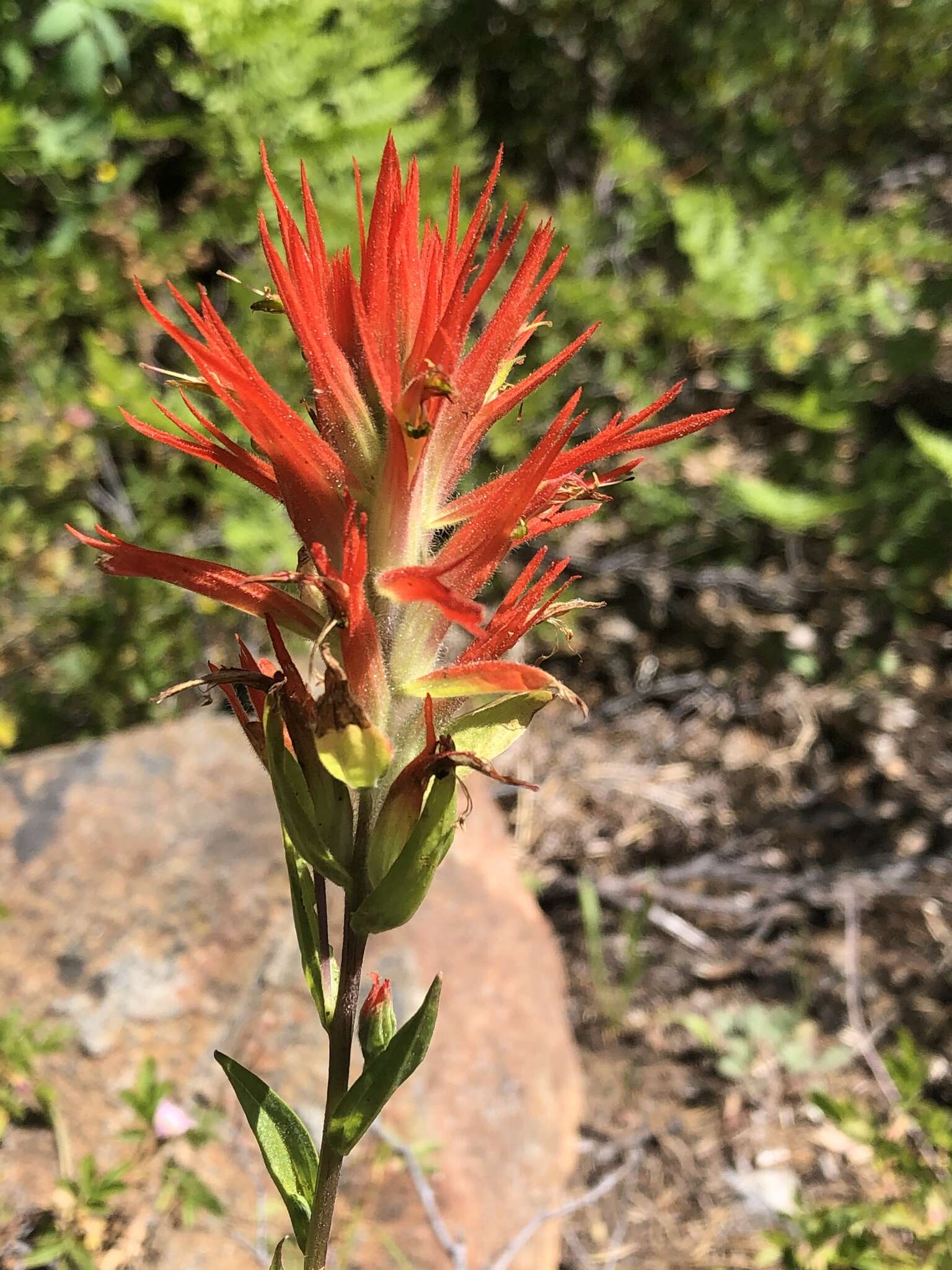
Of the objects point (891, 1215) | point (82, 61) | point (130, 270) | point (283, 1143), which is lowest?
point (891, 1215)

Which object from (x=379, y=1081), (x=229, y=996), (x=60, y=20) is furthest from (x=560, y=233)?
(x=379, y=1081)

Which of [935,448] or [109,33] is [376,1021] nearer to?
[109,33]

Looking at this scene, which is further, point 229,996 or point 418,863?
point 229,996

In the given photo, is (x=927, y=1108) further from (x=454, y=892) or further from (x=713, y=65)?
(x=713, y=65)

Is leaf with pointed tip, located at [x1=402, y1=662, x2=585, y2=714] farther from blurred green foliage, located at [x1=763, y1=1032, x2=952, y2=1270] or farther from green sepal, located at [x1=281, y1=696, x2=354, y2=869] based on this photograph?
blurred green foliage, located at [x1=763, y1=1032, x2=952, y2=1270]

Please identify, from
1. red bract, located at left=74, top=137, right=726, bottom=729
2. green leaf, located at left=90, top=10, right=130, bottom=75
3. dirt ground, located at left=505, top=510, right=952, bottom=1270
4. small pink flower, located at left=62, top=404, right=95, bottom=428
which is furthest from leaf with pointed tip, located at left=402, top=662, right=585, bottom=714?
small pink flower, located at left=62, top=404, right=95, bottom=428

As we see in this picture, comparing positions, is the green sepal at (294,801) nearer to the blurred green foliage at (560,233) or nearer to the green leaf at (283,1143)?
the green leaf at (283,1143)

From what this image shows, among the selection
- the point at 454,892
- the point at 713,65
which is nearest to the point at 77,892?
the point at 454,892
